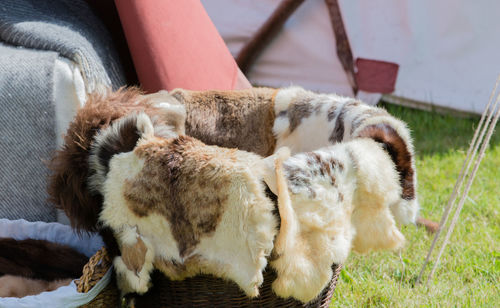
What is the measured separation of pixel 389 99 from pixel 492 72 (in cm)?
49

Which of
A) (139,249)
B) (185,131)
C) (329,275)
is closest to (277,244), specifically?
(329,275)

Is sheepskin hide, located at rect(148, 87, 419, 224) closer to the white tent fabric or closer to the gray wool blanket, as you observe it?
the gray wool blanket

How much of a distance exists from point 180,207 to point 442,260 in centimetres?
95

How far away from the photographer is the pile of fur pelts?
0.91 metres

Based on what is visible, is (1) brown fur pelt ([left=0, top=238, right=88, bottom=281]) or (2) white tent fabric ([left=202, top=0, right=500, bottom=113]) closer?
(1) brown fur pelt ([left=0, top=238, right=88, bottom=281])

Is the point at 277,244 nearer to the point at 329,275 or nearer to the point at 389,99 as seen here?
the point at 329,275

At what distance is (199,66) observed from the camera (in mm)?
1541

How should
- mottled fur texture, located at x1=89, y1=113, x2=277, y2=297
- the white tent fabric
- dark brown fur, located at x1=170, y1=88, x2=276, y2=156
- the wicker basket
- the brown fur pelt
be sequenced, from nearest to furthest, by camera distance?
mottled fur texture, located at x1=89, y1=113, x2=277, y2=297, the wicker basket, the brown fur pelt, dark brown fur, located at x1=170, y1=88, x2=276, y2=156, the white tent fabric

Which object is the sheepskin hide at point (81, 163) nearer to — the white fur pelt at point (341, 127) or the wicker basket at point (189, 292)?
the wicker basket at point (189, 292)

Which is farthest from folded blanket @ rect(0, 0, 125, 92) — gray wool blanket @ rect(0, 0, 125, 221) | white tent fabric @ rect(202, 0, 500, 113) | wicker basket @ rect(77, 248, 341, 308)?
white tent fabric @ rect(202, 0, 500, 113)

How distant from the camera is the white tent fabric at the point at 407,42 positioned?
2.66m

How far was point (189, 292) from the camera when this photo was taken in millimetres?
1018

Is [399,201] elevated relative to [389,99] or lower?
elevated

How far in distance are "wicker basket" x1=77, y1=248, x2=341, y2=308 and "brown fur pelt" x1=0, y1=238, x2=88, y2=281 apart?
0.65 ft
